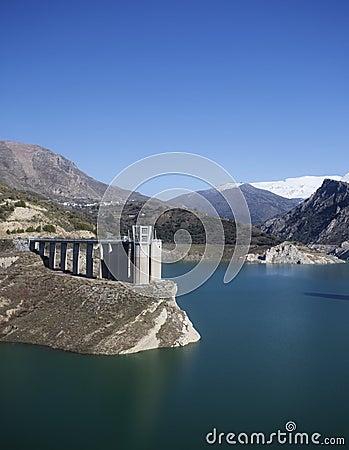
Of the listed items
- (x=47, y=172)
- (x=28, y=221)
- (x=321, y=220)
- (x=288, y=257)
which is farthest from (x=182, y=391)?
(x=47, y=172)

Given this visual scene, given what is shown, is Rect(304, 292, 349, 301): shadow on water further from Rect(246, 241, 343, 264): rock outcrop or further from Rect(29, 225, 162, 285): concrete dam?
Rect(246, 241, 343, 264): rock outcrop

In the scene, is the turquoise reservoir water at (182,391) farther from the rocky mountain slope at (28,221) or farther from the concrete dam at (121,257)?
the rocky mountain slope at (28,221)

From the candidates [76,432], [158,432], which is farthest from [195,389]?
[76,432]

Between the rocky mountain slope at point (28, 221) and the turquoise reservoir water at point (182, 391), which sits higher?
the rocky mountain slope at point (28, 221)

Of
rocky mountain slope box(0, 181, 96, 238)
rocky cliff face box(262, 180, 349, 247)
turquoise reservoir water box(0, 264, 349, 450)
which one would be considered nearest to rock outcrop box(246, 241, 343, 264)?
rocky cliff face box(262, 180, 349, 247)

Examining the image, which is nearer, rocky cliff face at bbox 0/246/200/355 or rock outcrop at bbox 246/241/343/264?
rocky cliff face at bbox 0/246/200/355

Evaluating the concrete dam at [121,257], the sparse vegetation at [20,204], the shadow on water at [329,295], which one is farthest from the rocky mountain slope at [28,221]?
the shadow on water at [329,295]

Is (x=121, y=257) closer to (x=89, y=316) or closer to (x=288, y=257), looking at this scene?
(x=89, y=316)
